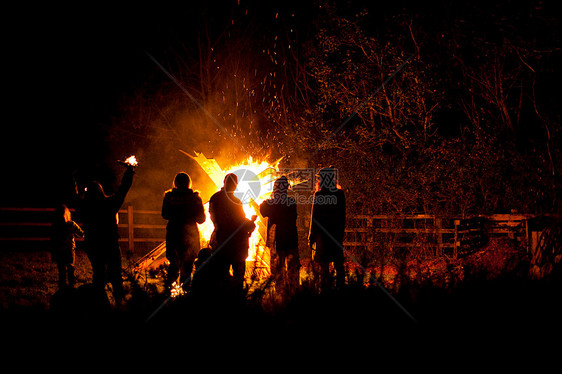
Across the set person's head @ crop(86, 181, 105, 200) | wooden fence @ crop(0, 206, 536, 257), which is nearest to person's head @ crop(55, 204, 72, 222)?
person's head @ crop(86, 181, 105, 200)

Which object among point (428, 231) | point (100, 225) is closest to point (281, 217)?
point (100, 225)

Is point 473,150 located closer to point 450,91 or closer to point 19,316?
point 450,91

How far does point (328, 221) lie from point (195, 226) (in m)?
1.89

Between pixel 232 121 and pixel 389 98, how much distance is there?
361 inches

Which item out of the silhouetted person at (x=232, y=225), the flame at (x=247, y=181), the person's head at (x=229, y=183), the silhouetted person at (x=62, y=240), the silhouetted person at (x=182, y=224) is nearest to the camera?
the silhouetted person at (x=232, y=225)

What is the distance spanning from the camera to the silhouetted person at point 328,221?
7117 mm

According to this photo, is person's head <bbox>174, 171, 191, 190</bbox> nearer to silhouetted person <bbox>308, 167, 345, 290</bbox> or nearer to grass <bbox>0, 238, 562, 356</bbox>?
silhouetted person <bbox>308, 167, 345, 290</bbox>

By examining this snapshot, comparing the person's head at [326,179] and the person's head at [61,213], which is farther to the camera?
the person's head at [61,213]

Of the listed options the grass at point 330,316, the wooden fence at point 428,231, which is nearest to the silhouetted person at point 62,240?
the grass at point 330,316

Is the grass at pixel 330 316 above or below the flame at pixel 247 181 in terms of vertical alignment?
below

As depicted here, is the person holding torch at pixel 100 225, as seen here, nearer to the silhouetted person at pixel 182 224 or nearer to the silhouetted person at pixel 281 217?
the silhouetted person at pixel 182 224

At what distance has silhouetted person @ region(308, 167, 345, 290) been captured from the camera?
23.4 feet

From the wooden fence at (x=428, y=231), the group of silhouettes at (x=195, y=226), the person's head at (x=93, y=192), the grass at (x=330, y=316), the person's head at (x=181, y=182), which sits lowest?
the wooden fence at (x=428, y=231)

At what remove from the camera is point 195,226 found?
23.0 ft
